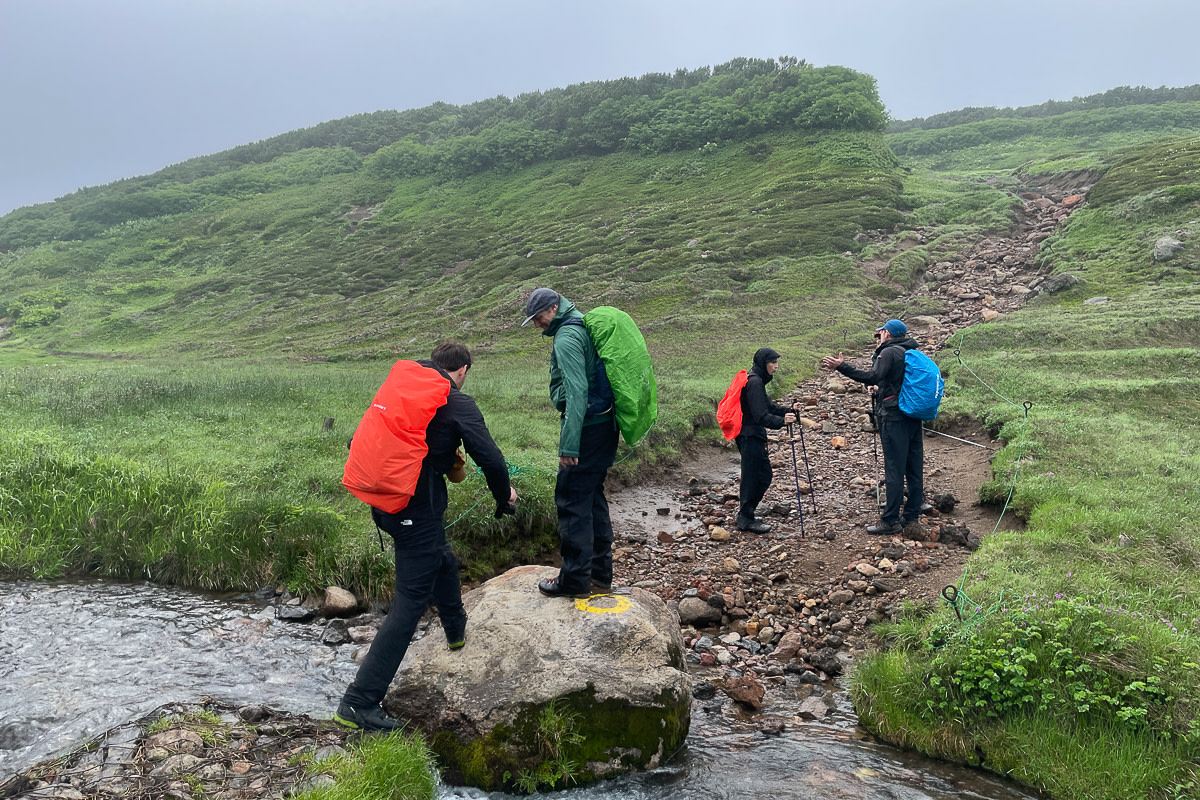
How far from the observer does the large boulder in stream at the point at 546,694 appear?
568 cm

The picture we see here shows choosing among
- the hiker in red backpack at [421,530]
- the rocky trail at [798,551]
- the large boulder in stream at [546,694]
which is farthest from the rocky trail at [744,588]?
the large boulder in stream at [546,694]

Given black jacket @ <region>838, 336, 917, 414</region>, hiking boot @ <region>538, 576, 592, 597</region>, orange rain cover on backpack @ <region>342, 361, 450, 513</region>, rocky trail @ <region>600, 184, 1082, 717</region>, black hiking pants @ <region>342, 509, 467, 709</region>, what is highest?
orange rain cover on backpack @ <region>342, 361, 450, 513</region>

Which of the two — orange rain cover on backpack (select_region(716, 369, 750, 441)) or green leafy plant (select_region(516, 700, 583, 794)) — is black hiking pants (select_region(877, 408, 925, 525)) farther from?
green leafy plant (select_region(516, 700, 583, 794))

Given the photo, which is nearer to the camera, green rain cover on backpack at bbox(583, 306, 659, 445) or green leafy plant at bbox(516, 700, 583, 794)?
green leafy plant at bbox(516, 700, 583, 794)

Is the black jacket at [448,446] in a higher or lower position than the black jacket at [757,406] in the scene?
higher

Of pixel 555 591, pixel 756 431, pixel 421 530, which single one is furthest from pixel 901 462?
pixel 421 530

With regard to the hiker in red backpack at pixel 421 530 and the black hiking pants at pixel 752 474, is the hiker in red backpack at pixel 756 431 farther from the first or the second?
the hiker in red backpack at pixel 421 530

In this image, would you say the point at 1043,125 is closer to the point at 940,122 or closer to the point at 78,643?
the point at 940,122

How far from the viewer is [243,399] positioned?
18578 millimetres

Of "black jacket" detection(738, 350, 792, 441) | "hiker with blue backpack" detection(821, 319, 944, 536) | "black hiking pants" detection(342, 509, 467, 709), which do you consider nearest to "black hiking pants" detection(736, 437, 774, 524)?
"black jacket" detection(738, 350, 792, 441)

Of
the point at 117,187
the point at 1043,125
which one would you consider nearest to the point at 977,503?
the point at 1043,125

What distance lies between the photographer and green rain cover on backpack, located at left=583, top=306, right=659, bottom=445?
6453 mm

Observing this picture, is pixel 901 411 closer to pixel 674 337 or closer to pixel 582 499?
pixel 582 499

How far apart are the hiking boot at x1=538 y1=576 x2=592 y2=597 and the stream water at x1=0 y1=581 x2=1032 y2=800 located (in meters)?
1.63
